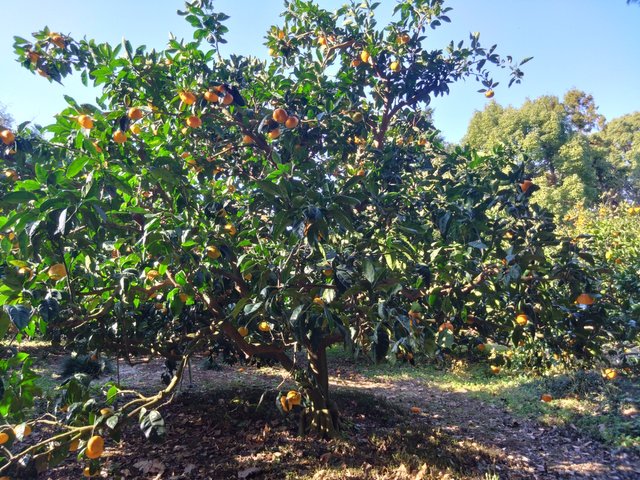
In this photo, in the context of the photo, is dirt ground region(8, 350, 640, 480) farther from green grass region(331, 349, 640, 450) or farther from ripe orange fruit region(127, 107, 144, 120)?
ripe orange fruit region(127, 107, 144, 120)

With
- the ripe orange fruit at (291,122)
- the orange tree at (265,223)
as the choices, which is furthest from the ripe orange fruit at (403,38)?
the ripe orange fruit at (291,122)

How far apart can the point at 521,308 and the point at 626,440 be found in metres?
2.30

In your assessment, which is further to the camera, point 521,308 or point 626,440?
point 626,440

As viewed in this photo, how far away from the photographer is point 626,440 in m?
3.54

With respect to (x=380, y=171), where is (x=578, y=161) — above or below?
above

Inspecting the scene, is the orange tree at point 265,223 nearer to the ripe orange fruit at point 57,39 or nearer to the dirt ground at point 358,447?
the ripe orange fruit at point 57,39

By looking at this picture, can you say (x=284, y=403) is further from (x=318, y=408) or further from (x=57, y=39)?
(x=57, y=39)

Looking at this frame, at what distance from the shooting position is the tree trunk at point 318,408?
3.17 meters

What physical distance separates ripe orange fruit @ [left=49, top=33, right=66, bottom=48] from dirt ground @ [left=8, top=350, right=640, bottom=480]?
273 cm

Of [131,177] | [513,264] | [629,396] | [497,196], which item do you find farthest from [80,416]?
[629,396]

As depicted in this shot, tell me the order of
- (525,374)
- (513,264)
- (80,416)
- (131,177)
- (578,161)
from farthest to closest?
1. (578,161)
2. (525,374)
3. (131,177)
4. (513,264)
5. (80,416)

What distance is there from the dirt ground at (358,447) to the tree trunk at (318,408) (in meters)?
0.10

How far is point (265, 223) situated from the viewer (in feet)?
8.57

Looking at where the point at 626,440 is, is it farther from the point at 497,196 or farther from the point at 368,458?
the point at 497,196
